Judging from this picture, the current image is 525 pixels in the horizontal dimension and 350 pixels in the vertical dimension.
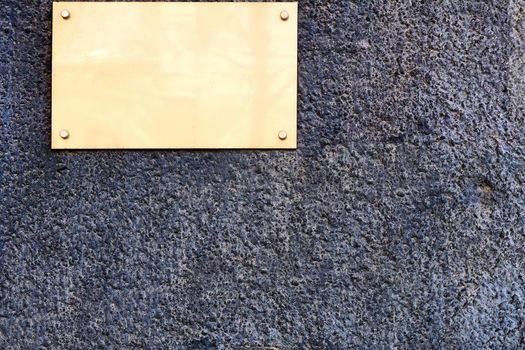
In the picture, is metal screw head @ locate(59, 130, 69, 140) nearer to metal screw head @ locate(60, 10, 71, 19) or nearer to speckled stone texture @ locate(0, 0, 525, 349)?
speckled stone texture @ locate(0, 0, 525, 349)

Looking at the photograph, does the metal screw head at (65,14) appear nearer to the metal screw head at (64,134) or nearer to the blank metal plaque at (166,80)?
the blank metal plaque at (166,80)

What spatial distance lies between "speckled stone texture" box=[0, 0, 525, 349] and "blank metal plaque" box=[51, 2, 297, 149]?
5 centimetres

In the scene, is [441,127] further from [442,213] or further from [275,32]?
[275,32]

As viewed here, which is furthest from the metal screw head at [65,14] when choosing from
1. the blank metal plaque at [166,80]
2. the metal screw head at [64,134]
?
the metal screw head at [64,134]

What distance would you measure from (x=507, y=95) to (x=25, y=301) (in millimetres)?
1453

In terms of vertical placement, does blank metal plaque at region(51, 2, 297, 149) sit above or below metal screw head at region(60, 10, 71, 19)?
below

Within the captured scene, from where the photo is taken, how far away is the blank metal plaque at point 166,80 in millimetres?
1663

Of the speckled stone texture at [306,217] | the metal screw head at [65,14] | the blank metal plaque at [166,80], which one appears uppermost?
the metal screw head at [65,14]

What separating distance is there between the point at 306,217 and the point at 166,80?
0.54m

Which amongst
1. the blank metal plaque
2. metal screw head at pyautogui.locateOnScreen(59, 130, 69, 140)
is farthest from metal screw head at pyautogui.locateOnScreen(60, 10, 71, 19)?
metal screw head at pyautogui.locateOnScreen(59, 130, 69, 140)

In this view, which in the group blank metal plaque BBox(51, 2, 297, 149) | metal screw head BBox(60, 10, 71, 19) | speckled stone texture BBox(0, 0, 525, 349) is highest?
metal screw head BBox(60, 10, 71, 19)

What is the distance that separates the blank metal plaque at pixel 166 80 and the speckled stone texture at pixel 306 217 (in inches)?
1.9

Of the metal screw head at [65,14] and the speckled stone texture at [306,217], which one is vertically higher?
the metal screw head at [65,14]

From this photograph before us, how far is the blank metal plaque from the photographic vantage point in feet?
5.46
